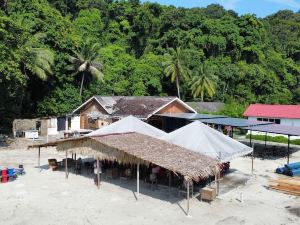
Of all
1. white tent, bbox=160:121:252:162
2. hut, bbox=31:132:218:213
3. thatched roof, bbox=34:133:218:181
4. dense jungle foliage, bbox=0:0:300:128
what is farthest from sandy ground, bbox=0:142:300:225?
dense jungle foliage, bbox=0:0:300:128

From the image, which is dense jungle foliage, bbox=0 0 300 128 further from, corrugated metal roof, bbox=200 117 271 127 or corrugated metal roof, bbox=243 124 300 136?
corrugated metal roof, bbox=243 124 300 136

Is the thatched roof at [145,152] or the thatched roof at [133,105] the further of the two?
the thatched roof at [133,105]

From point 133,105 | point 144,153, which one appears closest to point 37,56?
point 133,105

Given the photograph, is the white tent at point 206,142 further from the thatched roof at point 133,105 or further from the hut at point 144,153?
the thatched roof at point 133,105

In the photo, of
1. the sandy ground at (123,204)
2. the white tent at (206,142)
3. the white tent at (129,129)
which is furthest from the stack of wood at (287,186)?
the white tent at (129,129)

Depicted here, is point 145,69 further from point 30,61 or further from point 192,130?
point 192,130

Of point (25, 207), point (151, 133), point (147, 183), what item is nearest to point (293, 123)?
point (151, 133)

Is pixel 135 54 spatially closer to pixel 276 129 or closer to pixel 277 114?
pixel 277 114
